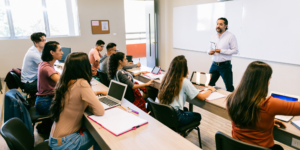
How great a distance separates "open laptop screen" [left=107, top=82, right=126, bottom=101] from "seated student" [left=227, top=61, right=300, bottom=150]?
1.08 meters

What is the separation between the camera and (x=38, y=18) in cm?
586

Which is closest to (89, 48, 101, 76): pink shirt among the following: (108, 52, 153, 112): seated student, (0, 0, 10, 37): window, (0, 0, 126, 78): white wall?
(108, 52, 153, 112): seated student

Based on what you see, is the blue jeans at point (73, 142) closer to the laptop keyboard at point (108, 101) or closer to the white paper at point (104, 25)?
the laptop keyboard at point (108, 101)

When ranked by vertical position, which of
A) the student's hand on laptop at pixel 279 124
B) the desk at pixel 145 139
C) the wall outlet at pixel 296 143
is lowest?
the wall outlet at pixel 296 143

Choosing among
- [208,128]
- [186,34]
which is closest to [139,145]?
[208,128]

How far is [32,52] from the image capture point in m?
3.05

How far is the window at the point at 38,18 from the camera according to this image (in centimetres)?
545

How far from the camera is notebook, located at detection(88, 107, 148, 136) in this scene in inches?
59.6

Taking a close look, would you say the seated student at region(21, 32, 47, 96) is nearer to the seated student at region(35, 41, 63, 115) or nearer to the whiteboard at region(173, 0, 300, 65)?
the seated student at region(35, 41, 63, 115)

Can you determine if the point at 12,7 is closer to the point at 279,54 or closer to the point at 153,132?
the point at 153,132

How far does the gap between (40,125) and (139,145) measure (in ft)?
7.03

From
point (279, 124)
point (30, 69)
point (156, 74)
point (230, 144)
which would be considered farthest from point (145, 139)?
point (30, 69)

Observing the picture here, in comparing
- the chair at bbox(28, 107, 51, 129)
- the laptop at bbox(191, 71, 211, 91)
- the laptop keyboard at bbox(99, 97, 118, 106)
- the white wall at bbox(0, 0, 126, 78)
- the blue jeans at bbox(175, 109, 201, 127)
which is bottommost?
the chair at bbox(28, 107, 51, 129)

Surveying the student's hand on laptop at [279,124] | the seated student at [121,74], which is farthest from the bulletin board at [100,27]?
the student's hand on laptop at [279,124]
